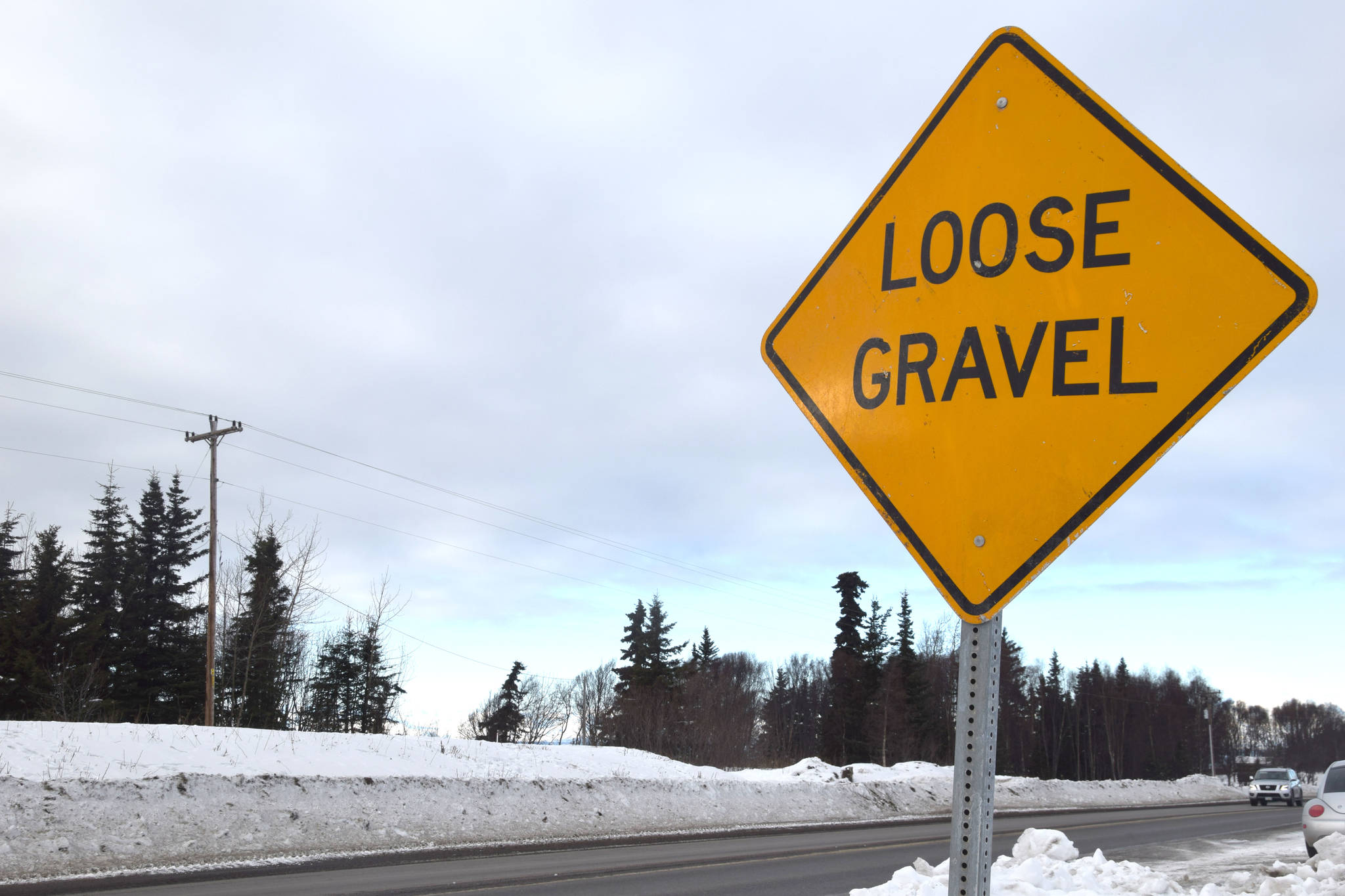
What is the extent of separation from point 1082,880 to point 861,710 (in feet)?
209

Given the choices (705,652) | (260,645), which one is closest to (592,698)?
(705,652)

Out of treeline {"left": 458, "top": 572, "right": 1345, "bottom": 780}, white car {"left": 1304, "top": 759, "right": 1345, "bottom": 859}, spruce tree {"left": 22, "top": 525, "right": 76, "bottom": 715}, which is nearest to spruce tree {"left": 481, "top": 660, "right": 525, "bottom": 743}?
treeline {"left": 458, "top": 572, "right": 1345, "bottom": 780}

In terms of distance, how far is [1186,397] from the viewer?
1.89 meters

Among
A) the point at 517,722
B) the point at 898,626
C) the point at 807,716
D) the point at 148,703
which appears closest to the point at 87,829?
the point at 148,703

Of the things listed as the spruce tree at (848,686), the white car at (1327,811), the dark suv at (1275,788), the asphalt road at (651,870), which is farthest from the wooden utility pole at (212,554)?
the spruce tree at (848,686)

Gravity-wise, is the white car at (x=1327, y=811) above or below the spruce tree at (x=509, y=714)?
above

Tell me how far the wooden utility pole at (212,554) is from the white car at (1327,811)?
996 inches

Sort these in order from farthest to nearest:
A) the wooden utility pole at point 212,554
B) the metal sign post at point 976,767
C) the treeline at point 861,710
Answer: the treeline at point 861,710 → the wooden utility pole at point 212,554 → the metal sign post at point 976,767

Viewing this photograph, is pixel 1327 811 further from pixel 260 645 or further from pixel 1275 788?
pixel 260 645

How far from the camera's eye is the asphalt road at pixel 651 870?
421 inches

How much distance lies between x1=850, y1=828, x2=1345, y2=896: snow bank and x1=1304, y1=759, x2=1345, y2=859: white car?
1.67 m

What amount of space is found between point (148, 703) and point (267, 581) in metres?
7.78

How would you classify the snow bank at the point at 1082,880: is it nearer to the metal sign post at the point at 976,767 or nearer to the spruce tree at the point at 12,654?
the metal sign post at the point at 976,767

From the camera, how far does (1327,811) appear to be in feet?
41.3
